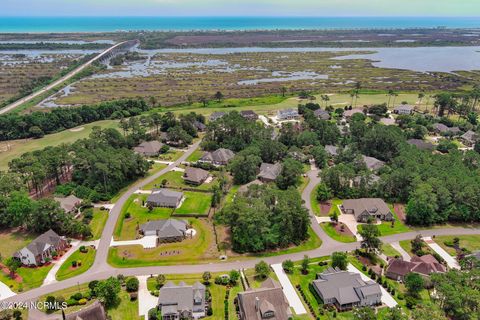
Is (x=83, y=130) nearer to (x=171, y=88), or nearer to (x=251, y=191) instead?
(x=171, y=88)

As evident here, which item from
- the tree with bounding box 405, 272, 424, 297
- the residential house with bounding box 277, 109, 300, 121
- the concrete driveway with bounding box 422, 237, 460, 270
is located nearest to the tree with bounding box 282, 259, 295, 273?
the tree with bounding box 405, 272, 424, 297

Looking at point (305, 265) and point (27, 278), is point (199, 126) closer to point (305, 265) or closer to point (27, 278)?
point (305, 265)

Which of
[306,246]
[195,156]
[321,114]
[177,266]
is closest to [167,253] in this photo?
[177,266]

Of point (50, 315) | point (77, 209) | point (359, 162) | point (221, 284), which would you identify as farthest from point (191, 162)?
point (50, 315)

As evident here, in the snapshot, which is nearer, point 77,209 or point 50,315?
point 50,315

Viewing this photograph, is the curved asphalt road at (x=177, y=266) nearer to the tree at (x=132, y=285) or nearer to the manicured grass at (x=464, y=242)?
the manicured grass at (x=464, y=242)

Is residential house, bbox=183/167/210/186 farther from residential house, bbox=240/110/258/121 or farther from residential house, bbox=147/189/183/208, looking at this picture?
residential house, bbox=240/110/258/121
